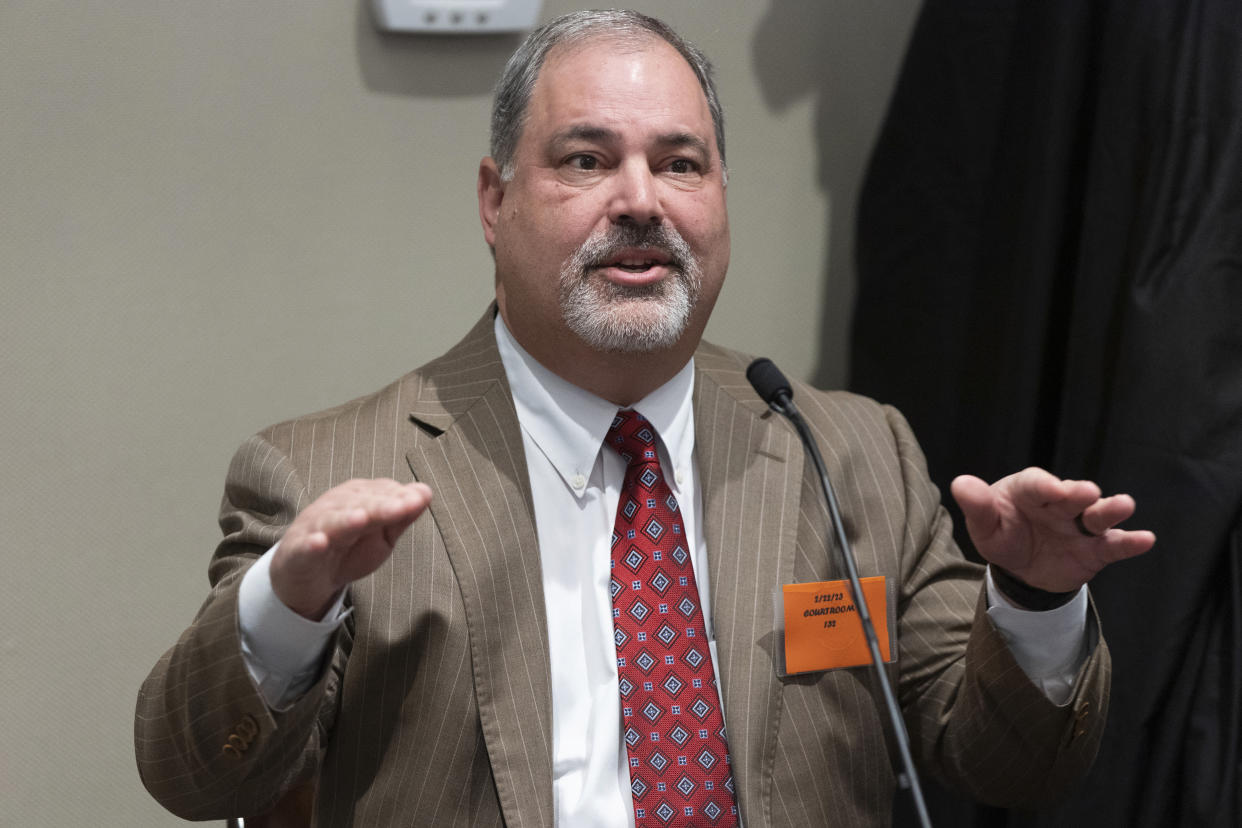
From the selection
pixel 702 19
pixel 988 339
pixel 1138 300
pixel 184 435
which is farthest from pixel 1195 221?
pixel 184 435

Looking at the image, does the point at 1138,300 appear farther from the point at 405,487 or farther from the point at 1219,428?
the point at 405,487

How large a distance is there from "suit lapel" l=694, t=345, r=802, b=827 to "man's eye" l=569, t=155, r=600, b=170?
38 centimetres

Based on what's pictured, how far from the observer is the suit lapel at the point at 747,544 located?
1625 mm

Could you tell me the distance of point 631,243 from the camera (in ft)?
5.55

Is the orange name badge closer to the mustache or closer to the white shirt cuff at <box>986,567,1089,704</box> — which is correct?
the white shirt cuff at <box>986,567,1089,704</box>

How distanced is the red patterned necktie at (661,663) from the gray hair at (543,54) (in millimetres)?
446

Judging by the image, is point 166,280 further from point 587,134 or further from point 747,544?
point 747,544

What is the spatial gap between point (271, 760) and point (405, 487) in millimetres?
404

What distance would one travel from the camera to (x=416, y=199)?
2.41 meters

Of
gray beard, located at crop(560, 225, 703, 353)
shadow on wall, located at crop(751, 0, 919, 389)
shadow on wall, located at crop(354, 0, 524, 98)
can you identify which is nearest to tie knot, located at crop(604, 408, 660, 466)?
gray beard, located at crop(560, 225, 703, 353)

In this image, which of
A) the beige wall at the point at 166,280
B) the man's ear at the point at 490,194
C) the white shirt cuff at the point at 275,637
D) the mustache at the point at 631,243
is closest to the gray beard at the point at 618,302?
the mustache at the point at 631,243

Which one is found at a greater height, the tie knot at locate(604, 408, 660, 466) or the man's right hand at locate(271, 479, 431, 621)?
the tie knot at locate(604, 408, 660, 466)

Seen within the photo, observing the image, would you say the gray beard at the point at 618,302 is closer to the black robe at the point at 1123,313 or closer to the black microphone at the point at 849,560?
the black microphone at the point at 849,560

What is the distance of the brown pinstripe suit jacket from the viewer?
4.83 ft
